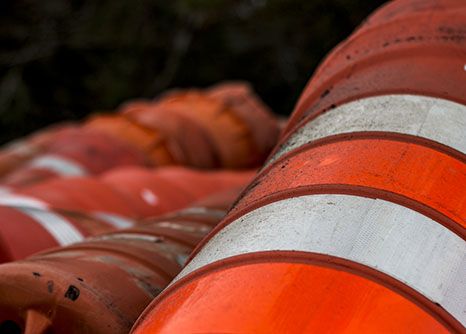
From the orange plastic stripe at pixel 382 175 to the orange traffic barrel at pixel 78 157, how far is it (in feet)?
11.5

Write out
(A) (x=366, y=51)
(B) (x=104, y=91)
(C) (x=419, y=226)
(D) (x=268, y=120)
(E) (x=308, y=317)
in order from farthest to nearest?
(B) (x=104, y=91) < (D) (x=268, y=120) < (A) (x=366, y=51) < (C) (x=419, y=226) < (E) (x=308, y=317)

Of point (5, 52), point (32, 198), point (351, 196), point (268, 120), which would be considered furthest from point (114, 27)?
point (351, 196)

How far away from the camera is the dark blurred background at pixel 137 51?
1018cm

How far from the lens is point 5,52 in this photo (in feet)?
36.0

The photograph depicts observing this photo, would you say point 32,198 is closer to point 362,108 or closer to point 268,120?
point 362,108

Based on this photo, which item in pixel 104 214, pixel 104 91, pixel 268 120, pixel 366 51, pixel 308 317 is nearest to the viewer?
pixel 308 317

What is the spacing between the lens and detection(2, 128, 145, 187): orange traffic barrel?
520cm

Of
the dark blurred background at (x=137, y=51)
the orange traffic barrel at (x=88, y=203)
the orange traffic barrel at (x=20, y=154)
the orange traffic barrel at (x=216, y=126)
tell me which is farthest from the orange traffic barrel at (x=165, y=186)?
the dark blurred background at (x=137, y=51)

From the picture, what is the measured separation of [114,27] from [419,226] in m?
9.66

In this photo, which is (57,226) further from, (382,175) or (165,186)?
(382,175)

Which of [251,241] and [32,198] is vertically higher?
[32,198]

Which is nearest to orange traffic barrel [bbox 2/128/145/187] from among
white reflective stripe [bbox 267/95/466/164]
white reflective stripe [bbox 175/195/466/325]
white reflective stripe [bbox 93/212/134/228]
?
white reflective stripe [bbox 93/212/134/228]

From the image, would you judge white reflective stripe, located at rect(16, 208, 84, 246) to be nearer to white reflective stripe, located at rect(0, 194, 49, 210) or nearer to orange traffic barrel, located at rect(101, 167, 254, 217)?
white reflective stripe, located at rect(0, 194, 49, 210)

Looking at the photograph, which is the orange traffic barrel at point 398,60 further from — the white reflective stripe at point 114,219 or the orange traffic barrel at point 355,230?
the white reflective stripe at point 114,219
